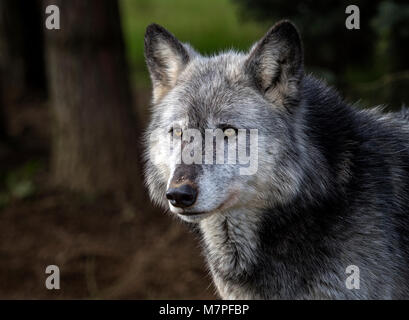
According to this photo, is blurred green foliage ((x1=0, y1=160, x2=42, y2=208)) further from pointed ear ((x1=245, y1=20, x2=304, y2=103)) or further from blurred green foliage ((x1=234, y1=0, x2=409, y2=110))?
pointed ear ((x1=245, y1=20, x2=304, y2=103))

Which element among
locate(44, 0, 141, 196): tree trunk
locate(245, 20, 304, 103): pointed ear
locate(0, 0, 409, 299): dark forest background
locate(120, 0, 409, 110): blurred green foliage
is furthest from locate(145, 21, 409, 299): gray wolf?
locate(44, 0, 141, 196): tree trunk

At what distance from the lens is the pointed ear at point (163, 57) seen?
4.34m

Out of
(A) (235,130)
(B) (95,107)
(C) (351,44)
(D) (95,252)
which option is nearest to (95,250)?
(D) (95,252)

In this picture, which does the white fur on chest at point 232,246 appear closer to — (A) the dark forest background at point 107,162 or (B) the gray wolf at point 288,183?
(B) the gray wolf at point 288,183

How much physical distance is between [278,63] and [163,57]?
899 millimetres

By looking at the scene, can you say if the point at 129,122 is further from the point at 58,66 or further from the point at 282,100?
the point at 282,100

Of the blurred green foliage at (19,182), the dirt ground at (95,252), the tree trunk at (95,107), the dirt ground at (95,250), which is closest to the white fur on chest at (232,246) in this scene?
the dirt ground at (95,250)

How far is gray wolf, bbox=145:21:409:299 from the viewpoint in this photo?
153 inches

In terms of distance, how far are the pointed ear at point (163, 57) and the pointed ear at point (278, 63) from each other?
56cm

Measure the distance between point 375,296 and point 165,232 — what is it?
4.05m

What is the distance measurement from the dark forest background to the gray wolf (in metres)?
2.56

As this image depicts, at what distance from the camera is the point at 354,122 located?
13.9 ft
